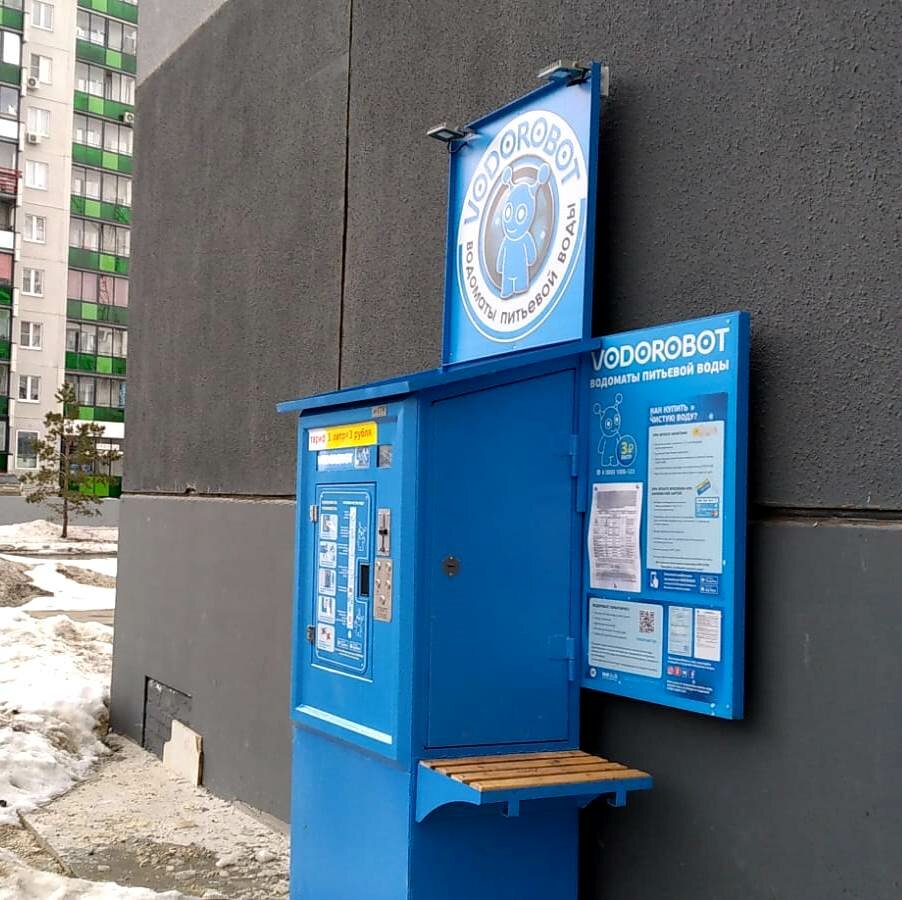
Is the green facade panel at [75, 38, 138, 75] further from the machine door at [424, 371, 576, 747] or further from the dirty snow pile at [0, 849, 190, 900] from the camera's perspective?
the machine door at [424, 371, 576, 747]

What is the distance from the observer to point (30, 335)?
49.5 meters

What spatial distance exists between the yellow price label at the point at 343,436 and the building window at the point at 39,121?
51.4 meters

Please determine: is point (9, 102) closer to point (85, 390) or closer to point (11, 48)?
point (11, 48)

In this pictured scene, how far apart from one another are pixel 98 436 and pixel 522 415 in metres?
35.7

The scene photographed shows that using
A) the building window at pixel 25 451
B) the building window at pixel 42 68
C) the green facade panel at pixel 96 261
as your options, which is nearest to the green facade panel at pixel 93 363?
the building window at pixel 25 451


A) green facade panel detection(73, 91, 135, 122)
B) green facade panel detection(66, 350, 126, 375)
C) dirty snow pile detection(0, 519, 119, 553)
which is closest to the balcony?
green facade panel detection(73, 91, 135, 122)

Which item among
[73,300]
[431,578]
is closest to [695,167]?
[431,578]

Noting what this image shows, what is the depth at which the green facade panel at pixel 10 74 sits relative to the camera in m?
49.7

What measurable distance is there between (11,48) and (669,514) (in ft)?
177

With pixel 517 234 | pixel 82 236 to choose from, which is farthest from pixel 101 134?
pixel 517 234

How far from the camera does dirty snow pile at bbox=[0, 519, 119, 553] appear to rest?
28.8m

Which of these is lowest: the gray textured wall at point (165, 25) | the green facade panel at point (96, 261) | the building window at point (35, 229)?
the gray textured wall at point (165, 25)

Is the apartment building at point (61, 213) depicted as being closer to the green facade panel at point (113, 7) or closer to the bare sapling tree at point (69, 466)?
the green facade panel at point (113, 7)

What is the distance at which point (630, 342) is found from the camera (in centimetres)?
349
